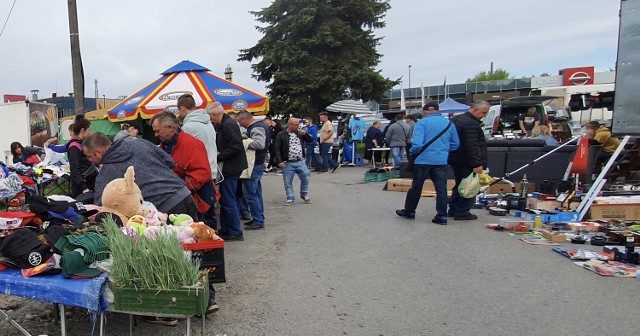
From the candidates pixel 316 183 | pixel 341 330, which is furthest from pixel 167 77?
pixel 341 330

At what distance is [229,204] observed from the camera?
620 centimetres

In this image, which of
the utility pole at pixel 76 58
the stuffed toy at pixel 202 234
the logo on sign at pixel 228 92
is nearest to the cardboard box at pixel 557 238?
the stuffed toy at pixel 202 234

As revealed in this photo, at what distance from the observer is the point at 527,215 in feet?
25.0

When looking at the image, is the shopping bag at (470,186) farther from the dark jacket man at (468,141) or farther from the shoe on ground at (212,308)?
the shoe on ground at (212,308)

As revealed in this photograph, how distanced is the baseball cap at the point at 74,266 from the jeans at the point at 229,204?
304 centimetres

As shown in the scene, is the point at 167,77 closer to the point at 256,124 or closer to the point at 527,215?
the point at 256,124

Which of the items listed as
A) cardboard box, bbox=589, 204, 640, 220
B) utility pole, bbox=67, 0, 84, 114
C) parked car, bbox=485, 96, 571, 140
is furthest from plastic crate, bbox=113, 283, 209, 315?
parked car, bbox=485, 96, 571, 140

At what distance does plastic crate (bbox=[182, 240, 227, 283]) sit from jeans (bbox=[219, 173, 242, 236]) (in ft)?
8.52

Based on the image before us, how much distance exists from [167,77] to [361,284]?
7.00m

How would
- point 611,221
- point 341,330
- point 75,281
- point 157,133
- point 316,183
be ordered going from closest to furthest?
1. point 75,281
2. point 341,330
3. point 157,133
4. point 611,221
5. point 316,183

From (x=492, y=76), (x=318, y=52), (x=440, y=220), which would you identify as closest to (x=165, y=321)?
(x=440, y=220)

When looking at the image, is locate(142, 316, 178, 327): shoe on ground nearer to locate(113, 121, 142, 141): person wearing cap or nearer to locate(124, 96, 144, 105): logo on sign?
locate(113, 121, 142, 141): person wearing cap

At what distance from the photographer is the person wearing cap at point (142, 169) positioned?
13.6 feet

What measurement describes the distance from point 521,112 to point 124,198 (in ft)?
48.6
